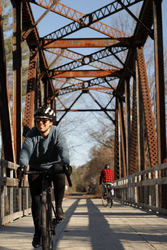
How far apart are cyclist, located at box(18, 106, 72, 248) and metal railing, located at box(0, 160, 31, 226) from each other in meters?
2.43

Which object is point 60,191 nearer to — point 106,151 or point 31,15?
point 31,15

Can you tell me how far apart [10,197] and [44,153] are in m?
3.55

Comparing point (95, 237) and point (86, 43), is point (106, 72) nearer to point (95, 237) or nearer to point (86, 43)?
point (86, 43)

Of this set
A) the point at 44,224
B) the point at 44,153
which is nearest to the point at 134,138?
the point at 44,153

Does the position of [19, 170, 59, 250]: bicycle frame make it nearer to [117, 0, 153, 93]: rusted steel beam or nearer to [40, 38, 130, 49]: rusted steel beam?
[117, 0, 153, 93]: rusted steel beam

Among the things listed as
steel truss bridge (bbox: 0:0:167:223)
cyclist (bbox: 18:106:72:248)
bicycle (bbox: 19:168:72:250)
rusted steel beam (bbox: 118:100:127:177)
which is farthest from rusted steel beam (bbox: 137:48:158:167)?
bicycle (bbox: 19:168:72:250)

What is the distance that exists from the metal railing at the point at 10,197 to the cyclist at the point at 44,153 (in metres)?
2.43

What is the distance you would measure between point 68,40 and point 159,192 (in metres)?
9.76

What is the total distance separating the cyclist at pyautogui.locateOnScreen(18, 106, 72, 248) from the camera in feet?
13.4

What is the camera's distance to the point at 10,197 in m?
7.42

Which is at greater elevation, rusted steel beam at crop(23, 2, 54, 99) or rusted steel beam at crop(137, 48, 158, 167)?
rusted steel beam at crop(23, 2, 54, 99)

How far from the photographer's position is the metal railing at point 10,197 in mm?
6559

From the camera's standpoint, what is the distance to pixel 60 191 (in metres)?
4.17

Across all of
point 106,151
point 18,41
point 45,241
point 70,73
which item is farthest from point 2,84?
point 106,151
